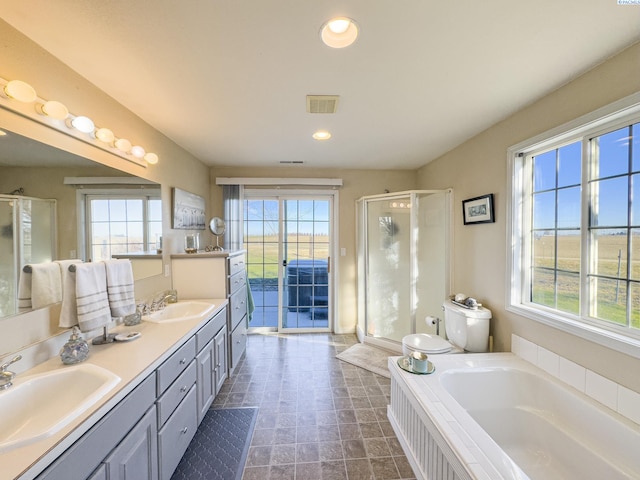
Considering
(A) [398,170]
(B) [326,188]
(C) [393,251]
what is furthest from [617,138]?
(B) [326,188]

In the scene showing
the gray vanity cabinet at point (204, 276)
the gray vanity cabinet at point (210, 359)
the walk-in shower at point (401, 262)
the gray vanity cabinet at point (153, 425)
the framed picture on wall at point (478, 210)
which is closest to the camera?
the gray vanity cabinet at point (153, 425)

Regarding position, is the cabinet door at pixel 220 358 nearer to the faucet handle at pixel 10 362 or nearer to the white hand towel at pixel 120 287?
the white hand towel at pixel 120 287

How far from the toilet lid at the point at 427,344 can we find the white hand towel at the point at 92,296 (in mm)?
2131

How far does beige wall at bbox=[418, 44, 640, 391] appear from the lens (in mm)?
1281

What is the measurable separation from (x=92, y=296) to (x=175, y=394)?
69 cm

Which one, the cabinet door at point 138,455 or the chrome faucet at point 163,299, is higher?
the chrome faucet at point 163,299

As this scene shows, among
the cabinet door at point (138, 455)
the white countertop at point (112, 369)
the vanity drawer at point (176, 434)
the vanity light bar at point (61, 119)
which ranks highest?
the vanity light bar at point (61, 119)

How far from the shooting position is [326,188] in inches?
137

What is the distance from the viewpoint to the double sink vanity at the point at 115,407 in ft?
2.50

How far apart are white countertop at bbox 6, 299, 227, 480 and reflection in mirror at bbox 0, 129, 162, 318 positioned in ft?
1.36

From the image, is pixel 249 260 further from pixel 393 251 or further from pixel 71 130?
pixel 71 130

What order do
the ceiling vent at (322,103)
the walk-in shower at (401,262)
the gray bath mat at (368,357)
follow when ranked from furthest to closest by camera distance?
the walk-in shower at (401,262) < the gray bath mat at (368,357) < the ceiling vent at (322,103)

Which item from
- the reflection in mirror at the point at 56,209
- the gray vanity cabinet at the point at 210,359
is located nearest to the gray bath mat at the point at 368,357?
the gray vanity cabinet at the point at 210,359

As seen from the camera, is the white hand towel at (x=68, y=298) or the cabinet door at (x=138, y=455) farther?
the white hand towel at (x=68, y=298)
